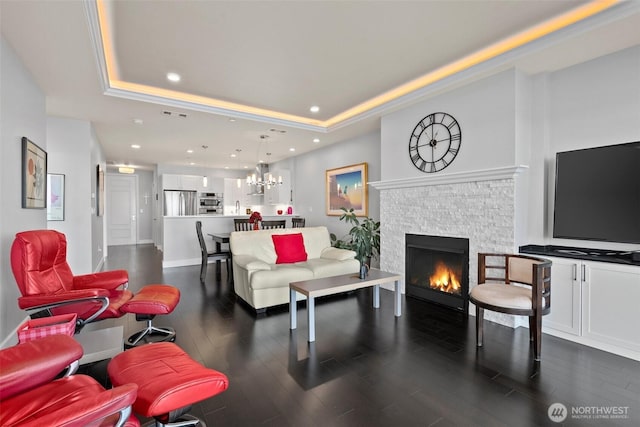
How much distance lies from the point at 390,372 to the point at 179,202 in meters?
8.91

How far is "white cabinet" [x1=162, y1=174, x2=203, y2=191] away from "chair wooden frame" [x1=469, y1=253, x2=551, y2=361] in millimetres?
8825

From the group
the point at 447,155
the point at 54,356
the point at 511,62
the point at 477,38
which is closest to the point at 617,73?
the point at 511,62

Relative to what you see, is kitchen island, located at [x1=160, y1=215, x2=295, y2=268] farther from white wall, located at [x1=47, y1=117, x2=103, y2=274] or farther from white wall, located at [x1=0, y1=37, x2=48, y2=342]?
white wall, located at [x1=0, y1=37, x2=48, y2=342]

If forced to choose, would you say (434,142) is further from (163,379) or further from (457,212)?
(163,379)

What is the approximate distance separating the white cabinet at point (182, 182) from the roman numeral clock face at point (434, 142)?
7.66m

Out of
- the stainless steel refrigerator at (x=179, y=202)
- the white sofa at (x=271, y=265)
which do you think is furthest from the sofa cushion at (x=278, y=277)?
the stainless steel refrigerator at (x=179, y=202)

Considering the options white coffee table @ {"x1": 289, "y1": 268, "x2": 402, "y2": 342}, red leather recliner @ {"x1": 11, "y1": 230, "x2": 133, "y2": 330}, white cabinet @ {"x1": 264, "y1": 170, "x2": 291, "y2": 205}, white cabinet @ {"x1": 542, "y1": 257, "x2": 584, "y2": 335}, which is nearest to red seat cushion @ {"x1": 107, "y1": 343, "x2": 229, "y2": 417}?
red leather recliner @ {"x1": 11, "y1": 230, "x2": 133, "y2": 330}

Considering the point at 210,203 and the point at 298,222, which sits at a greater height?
the point at 210,203

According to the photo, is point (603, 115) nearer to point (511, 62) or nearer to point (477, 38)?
point (511, 62)

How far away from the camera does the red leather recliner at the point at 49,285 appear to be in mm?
2309

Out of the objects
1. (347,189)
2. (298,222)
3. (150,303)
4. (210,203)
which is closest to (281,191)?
(298,222)

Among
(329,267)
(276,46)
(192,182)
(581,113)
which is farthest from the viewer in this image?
(192,182)

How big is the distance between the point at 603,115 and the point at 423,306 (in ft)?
9.10

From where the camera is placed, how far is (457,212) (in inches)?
152
